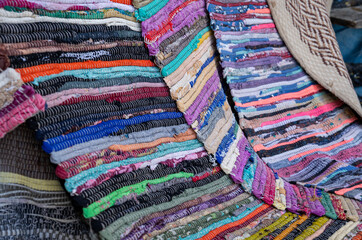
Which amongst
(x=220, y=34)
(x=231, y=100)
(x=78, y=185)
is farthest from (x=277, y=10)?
(x=78, y=185)

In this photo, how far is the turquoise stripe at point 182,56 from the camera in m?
1.37

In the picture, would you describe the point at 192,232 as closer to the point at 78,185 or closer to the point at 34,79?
the point at 78,185

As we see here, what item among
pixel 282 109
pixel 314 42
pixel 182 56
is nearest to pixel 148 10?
pixel 182 56

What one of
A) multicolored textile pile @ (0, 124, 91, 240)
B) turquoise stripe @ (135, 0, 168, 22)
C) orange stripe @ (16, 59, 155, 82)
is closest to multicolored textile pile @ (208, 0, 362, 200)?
turquoise stripe @ (135, 0, 168, 22)

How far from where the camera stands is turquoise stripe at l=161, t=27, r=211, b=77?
4.50 ft

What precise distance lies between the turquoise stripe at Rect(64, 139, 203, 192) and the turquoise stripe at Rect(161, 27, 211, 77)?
0.74ft

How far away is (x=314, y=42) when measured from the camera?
203 centimetres

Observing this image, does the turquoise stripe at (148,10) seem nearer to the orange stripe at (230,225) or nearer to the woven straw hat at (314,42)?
the orange stripe at (230,225)

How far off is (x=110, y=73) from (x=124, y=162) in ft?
0.84

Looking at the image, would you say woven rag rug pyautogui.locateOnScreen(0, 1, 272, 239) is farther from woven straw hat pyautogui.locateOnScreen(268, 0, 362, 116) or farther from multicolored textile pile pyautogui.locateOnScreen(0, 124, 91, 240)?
woven straw hat pyautogui.locateOnScreen(268, 0, 362, 116)

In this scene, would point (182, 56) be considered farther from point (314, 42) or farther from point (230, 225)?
point (314, 42)

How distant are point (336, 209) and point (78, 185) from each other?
0.88 m

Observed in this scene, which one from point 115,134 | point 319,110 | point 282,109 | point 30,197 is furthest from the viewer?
point 319,110

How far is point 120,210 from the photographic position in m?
1.05
